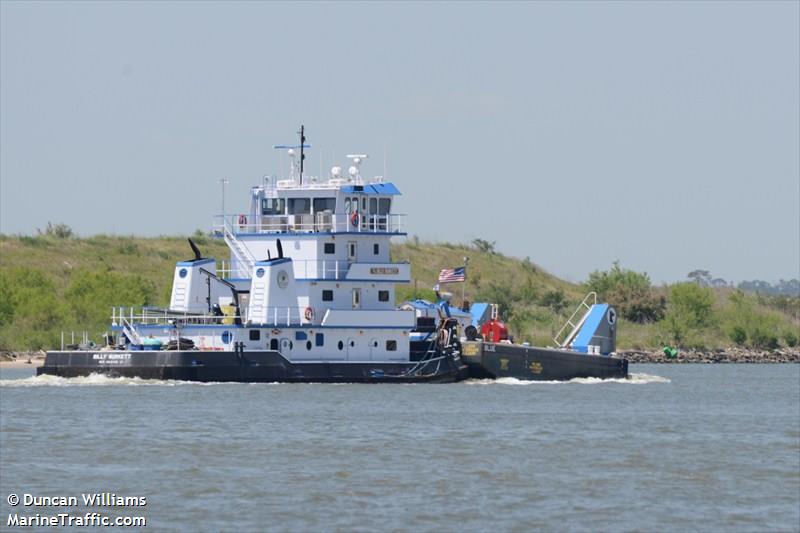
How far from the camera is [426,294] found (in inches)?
3221

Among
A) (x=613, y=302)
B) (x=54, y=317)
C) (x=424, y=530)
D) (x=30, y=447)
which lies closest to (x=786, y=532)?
(x=424, y=530)

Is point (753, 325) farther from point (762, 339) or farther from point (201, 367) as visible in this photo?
point (201, 367)

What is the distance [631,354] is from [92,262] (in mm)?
29909

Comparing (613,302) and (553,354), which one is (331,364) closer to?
(553,354)

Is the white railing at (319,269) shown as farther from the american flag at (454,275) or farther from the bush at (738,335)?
the bush at (738,335)

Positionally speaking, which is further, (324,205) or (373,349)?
(324,205)

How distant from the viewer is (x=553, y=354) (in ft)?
184

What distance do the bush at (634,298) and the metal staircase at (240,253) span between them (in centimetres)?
Result: 4153

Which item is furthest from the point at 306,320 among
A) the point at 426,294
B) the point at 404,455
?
the point at 426,294

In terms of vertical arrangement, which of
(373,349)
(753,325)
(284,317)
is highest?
(753,325)

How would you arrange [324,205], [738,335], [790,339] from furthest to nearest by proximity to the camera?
[790,339], [738,335], [324,205]

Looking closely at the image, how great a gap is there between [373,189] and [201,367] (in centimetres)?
787

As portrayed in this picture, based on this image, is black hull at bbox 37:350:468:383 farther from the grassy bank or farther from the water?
the grassy bank

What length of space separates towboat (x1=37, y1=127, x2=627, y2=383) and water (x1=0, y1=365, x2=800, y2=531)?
927 millimetres
